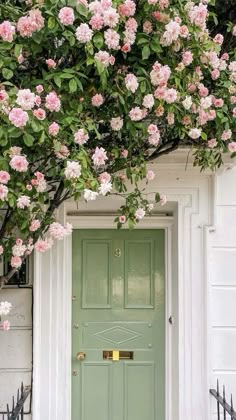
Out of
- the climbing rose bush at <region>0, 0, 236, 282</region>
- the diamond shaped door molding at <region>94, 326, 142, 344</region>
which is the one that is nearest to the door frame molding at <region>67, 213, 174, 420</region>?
the diamond shaped door molding at <region>94, 326, 142, 344</region>

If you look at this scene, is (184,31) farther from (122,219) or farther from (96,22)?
(122,219)

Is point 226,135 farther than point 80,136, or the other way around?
point 226,135

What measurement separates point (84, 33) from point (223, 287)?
2258 mm

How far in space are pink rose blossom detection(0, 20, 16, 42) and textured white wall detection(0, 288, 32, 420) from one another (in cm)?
199

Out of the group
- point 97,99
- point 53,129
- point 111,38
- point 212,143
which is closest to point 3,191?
point 53,129

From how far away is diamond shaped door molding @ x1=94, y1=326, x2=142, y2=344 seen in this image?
4.28 m

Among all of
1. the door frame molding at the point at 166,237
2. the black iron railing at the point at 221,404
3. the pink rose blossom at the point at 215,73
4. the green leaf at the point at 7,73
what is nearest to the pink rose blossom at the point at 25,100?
the green leaf at the point at 7,73

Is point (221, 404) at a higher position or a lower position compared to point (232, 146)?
lower

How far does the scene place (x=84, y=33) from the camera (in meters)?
2.72

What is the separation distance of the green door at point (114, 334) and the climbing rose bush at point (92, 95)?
1.04 m

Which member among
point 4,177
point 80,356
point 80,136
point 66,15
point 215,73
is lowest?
point 80,356

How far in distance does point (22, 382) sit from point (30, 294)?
671mm

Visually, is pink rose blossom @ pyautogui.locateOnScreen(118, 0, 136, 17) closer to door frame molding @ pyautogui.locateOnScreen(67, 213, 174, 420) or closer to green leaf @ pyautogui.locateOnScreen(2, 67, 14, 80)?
green leaf @ pyautogui.locateOnScreen(2, 67, 14, 80)

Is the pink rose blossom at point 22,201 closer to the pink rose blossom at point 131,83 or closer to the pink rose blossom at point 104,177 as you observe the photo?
the pink rose blossom at point 104,177
